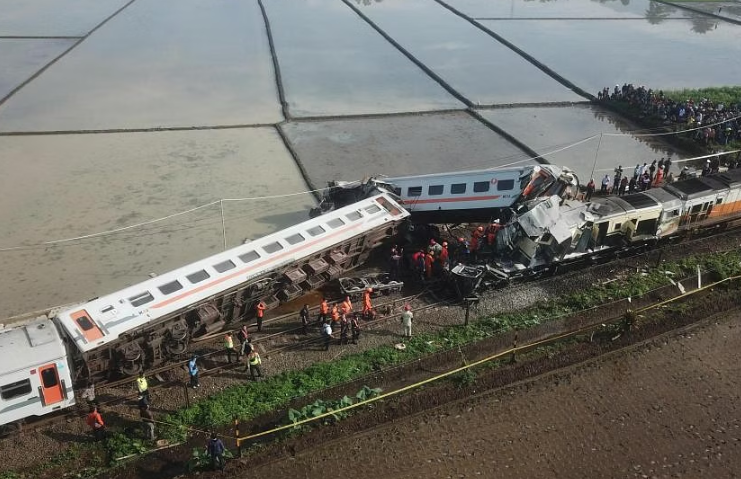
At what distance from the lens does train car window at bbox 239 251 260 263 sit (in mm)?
20528

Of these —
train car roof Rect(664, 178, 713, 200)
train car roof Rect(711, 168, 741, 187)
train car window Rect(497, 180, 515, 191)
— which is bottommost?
train car window Rect(497, 180, 515, 191)

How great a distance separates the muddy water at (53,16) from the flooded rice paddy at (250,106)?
287 millimetres

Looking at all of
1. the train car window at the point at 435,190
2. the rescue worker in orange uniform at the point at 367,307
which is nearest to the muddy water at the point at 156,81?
the train car window at the point at 435,190

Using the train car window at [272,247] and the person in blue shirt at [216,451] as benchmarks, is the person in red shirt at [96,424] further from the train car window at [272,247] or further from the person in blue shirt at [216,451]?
the train car window at [272,247]

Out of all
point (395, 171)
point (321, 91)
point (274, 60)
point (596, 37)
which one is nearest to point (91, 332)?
point (395, 171)

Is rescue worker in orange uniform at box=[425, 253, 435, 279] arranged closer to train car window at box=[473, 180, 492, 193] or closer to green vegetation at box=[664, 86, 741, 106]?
train car window at box=[473, 180, 492, 193]

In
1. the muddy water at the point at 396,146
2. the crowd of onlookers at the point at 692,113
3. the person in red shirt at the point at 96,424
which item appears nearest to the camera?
the person in red shirt at the point at 96,424

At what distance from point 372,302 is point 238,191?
1157 centimetres

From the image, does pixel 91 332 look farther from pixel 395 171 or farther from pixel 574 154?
pixel 574 154

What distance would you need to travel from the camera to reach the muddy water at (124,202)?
2369cm

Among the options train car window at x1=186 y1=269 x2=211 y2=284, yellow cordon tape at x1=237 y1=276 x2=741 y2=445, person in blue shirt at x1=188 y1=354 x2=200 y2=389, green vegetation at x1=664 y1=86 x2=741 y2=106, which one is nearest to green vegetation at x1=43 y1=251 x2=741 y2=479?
yellow cordon tape at x1=237 y1=276 x2=741 y2=445

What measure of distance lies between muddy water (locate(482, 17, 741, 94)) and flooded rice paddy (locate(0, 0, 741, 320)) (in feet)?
1.13

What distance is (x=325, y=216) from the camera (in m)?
23.3

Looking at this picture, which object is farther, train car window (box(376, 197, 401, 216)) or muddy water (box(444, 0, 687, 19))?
muddy water (box(444, 0, 687, 19))
